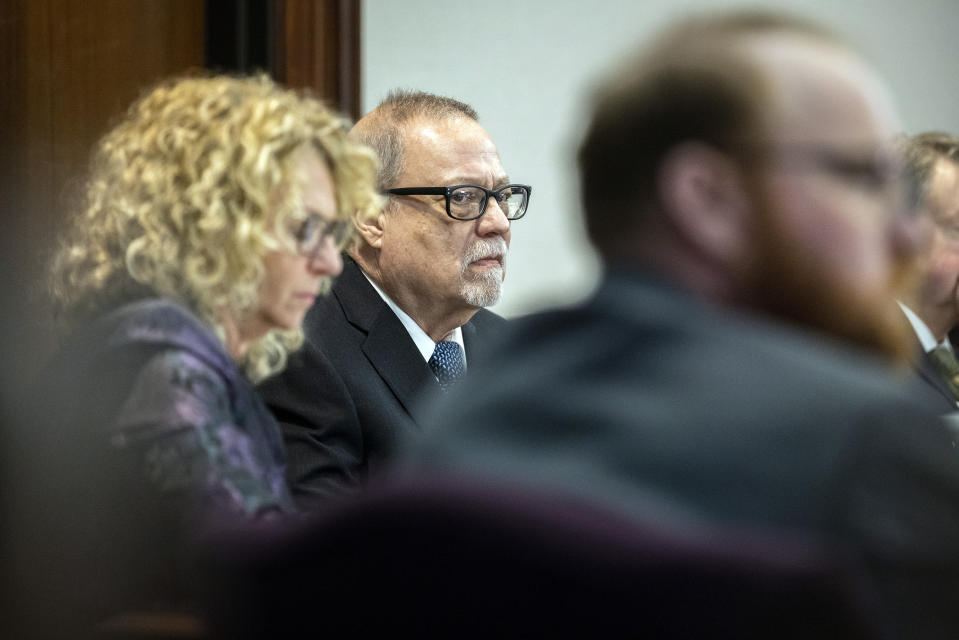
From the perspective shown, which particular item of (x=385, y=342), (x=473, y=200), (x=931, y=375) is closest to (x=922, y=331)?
(x=931, y=375)

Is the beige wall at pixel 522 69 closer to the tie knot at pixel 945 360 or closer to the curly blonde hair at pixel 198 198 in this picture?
the tie knot at pixel 945 360

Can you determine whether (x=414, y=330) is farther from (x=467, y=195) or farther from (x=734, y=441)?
(x=734, y=441)

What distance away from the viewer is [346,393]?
6.64 ft

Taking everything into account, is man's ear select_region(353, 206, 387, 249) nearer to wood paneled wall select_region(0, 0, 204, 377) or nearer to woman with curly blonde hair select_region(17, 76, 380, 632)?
wood paneled wall select_region(0, 0, 204, 377)

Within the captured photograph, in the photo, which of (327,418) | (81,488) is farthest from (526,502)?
(327,418)

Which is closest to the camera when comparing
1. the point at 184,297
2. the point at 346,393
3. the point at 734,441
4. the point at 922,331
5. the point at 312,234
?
the point at 734,441

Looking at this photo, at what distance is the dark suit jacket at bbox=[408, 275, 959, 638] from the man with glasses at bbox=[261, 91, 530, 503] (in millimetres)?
1342

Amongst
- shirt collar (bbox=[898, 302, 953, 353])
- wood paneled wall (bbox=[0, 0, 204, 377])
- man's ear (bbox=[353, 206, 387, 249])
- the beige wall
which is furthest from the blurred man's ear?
shirt collar (bbox=[898, 302, 953, 353])

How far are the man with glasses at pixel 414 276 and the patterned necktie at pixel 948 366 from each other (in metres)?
0.88

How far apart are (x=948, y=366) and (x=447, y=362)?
3.21ft

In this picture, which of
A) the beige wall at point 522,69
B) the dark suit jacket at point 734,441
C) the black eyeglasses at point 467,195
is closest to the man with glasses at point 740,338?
the dark suit jacket at point 734,441

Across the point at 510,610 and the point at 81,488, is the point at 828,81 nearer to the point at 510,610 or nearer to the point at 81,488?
the point at 510,610

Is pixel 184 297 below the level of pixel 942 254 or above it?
above

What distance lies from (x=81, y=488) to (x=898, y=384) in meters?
0.78
